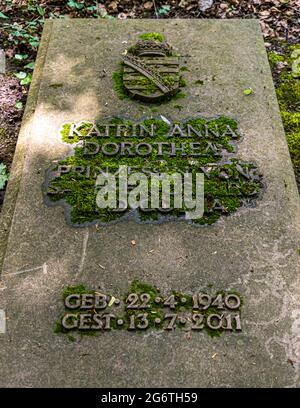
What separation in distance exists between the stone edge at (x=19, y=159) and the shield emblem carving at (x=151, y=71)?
66 cm

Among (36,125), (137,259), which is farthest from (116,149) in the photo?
(137,259)

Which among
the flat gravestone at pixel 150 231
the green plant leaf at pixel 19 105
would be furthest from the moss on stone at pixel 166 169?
the green plant leaf at pixel 19 105

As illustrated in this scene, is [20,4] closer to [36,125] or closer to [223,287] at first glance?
[36,125]

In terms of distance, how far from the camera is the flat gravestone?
7.12 ft

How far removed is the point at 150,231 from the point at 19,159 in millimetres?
981

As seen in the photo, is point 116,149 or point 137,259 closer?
point 137,259

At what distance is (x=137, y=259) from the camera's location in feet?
8.04

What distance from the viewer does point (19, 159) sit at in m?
2.90

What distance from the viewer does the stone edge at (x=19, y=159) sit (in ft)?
8.60

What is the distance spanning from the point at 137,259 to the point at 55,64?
5.53 feet

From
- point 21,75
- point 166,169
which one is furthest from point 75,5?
point 166,169

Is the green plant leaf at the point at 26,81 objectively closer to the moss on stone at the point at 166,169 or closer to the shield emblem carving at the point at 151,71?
the shield emblem carving at the point at 151,71

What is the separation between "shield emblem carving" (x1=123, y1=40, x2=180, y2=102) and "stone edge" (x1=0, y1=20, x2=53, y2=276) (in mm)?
657

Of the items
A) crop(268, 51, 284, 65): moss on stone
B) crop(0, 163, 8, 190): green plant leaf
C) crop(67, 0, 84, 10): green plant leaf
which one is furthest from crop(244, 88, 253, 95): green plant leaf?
crop(67, 0, 84, 10): green plant leaf
